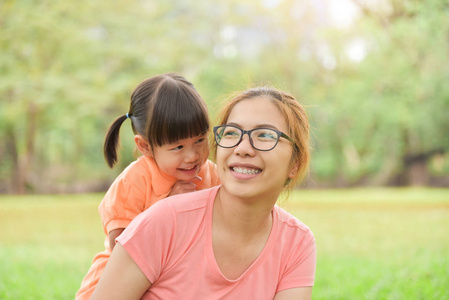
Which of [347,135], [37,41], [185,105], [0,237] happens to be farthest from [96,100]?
[185,105]

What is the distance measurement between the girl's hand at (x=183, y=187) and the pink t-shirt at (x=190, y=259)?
19.1 inches

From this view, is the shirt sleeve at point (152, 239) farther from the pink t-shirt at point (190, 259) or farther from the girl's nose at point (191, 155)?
the girl's nose at point (191, 155)

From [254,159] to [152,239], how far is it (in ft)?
1.59

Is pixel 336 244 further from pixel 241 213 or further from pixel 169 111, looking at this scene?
pixel 241 213

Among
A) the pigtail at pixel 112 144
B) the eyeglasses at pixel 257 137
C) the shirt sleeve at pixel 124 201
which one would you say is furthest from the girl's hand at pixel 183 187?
the eyeglasses at pixel 257 137

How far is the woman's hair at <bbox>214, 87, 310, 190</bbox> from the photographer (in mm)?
2080

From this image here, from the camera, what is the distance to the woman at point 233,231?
1971mm

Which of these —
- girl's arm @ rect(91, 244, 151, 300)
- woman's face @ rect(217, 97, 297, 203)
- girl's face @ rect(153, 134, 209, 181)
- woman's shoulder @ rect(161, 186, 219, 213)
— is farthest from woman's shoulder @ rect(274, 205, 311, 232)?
girl's arm @ rect(91, 244, 151, 300)

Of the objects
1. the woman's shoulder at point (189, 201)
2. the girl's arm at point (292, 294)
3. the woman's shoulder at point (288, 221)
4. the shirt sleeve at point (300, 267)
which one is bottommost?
the girl's arm at point (292, 294)

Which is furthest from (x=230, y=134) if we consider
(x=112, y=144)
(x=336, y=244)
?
(x=336, y=244)

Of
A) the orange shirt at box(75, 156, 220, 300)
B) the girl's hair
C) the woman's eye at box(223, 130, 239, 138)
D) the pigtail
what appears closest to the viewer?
the woman's eye at box(223, 130, 239, 138)

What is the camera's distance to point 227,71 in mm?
20969

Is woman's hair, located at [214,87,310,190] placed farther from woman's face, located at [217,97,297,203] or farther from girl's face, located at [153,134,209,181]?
girl's face, located at [153,134,209,181]

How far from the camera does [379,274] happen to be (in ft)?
19.3
